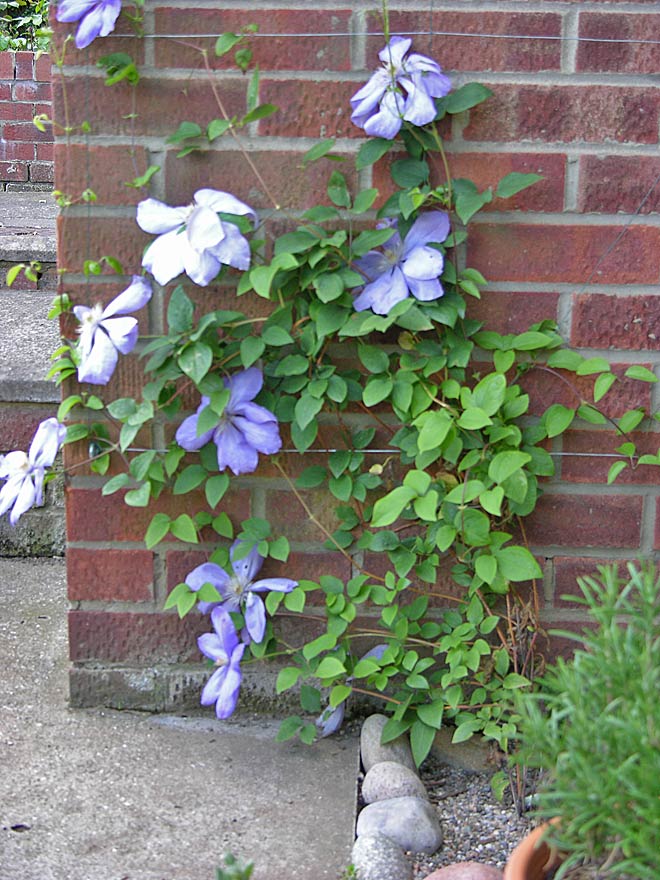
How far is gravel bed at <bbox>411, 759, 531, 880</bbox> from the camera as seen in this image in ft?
4.24

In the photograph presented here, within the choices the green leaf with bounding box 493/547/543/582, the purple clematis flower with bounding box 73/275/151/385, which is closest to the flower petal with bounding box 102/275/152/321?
the purple clematis flower with bounding box 73/275/151/385

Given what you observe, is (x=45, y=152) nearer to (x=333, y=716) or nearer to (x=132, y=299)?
(x=132, y=299)

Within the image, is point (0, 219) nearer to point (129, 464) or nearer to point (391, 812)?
point (129, 464)

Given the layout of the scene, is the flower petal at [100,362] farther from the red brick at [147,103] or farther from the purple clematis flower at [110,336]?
the red brick at [147,103]

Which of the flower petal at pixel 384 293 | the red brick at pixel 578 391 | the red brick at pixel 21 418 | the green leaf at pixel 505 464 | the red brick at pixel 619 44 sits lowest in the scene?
the red brick at pixel 21 418

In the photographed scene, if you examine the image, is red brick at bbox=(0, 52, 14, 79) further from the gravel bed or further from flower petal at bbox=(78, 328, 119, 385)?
the gravel bed

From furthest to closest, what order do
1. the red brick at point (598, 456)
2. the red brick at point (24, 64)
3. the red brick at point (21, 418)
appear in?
the red brick at point (24, 64) < the red brick at point (21, 418) < the red brick at point (598, 456)

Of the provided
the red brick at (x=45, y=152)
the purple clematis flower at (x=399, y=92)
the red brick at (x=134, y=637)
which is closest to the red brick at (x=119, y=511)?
the red brick at (x=134, y=637)

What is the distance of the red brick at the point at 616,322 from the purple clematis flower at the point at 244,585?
551 millimetres

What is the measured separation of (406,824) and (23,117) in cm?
360

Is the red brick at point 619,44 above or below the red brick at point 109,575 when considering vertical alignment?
above

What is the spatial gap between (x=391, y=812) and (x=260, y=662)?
13.7 inches

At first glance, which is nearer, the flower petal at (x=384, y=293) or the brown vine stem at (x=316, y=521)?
the flower petal at (x=384, y=293)

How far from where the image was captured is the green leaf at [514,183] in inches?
53.1
